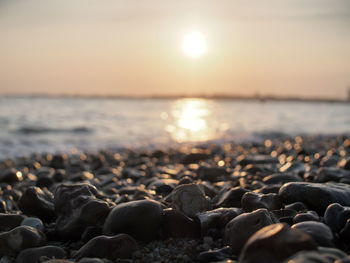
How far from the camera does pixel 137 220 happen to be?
7.93 ft

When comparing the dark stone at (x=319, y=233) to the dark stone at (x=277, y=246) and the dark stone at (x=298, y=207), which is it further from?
the dark stone at (x=298, y=207)

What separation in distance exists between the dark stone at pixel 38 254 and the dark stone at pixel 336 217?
1540 mm

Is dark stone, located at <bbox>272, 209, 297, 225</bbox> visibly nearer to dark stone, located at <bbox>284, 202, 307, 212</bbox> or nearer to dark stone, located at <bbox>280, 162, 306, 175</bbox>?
dark stone, located at <bbox>284, 202, 307, 212</bbox>

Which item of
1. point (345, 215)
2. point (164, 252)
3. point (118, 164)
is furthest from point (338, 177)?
point (118, 164)

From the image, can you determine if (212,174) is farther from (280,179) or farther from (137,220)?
(137,220)

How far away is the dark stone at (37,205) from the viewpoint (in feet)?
10.3

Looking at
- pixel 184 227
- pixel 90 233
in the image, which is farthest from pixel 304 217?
pixel 90 233

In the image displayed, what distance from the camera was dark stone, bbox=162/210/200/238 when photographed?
2.44m

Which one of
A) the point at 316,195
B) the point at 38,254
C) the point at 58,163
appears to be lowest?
the point at 58,163

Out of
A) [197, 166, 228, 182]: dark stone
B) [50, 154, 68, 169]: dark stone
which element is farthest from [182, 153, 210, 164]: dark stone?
[50, 154, 68, 169]: dark stone

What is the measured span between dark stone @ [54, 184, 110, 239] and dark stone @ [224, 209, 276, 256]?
0.90 metres

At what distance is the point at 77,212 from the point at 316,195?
1617 millimetres

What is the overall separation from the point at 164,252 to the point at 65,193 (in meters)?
1.02

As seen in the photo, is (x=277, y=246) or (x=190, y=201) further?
(x=190, y=201)
